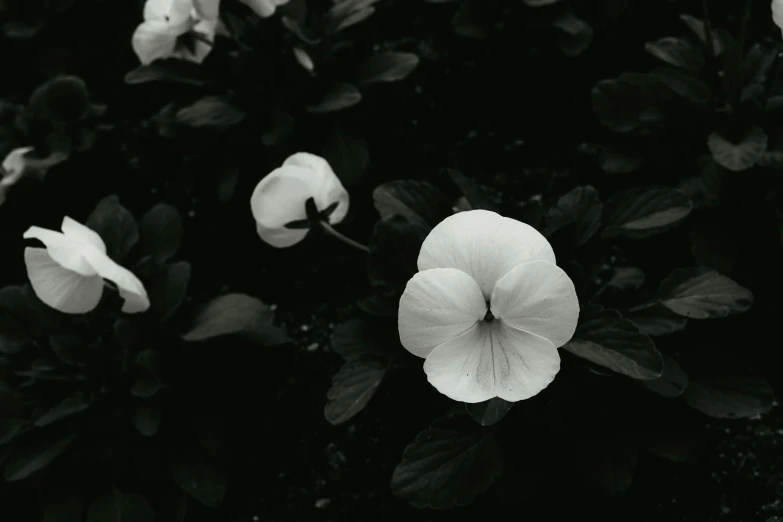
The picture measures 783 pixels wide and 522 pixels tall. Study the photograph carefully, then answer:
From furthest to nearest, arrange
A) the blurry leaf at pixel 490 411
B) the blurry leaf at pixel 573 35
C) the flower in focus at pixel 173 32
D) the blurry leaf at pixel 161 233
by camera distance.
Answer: the blurry leaf at pixel 573 35, the blurry leaf at pixel 161 233, the flower in focus at pixel 173 32, the blurry leaf at pixel 490 411

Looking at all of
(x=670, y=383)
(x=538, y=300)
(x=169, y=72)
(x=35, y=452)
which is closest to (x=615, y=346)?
(x=670, y=383)

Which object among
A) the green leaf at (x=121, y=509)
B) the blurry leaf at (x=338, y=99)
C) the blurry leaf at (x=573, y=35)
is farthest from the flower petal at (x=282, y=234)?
the blurry leaf at (x=573, y=35)

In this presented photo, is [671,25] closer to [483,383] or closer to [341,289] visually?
[341,289]

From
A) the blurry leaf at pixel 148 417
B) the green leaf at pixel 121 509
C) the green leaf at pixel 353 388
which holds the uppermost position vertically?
the green leaf at pixel 353 388

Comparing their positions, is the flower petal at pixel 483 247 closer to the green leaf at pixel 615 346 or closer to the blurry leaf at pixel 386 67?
the green leaf at pixel 615 346

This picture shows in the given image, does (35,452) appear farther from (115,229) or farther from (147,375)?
(115,229)
